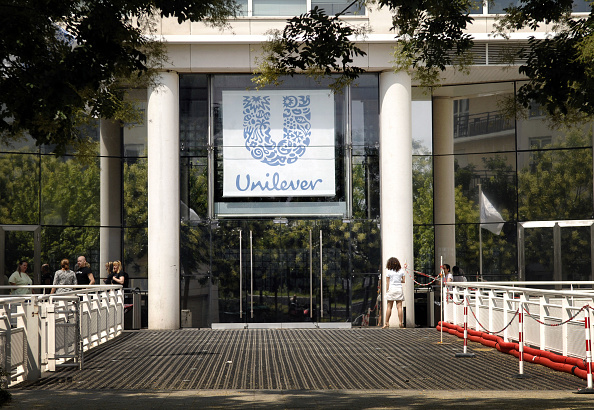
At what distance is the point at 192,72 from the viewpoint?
2634cm

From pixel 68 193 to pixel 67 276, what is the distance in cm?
599

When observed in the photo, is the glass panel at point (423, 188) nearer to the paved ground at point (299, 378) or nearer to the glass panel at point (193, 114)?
the glass panel at point (193, 114)

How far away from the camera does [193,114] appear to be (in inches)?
1042

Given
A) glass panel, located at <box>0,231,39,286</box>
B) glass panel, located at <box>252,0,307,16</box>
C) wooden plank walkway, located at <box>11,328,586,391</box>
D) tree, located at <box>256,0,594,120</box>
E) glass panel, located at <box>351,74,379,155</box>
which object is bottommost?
wooden plank walkway, located at <box>11,328,586,391</box>

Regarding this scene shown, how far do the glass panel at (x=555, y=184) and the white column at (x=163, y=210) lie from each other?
35.3ft

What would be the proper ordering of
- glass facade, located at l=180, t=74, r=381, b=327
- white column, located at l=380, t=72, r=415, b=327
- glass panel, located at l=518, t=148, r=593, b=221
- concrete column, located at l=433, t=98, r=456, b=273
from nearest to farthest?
white column, located at l=380, t=72, r=415, b=327, glass facade, located at l=180, t=74, r=381, b=327, glass panel, located at l=518, t=148, r=593, b=221, concrete column, located at l=433, t=98, r=456, b=273

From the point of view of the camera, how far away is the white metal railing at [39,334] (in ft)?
42.2

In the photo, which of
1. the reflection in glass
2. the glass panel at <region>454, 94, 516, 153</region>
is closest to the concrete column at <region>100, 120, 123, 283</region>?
the reflection in glass

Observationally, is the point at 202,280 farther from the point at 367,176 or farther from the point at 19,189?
the point at 19,189

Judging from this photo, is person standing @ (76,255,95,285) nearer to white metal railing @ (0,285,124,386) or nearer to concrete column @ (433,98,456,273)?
white metal railing @ (0,285,124,386)

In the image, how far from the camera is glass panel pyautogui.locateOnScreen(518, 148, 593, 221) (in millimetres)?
27922

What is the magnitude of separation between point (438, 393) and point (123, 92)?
568 cm

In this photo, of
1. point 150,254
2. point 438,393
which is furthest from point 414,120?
point 438,393

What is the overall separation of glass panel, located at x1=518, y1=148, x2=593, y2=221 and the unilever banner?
21.3 feet
